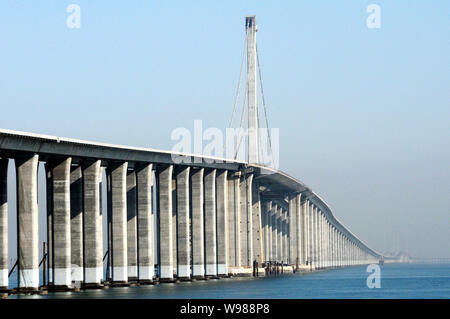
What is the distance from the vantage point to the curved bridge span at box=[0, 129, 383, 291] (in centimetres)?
9338

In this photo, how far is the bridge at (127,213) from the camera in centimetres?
9338

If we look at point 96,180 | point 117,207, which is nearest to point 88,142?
point 96,180

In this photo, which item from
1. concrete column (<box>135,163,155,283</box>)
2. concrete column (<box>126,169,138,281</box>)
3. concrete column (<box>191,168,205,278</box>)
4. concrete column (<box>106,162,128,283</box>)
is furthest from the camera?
concrete column (<box>191,168,205,278</box>)

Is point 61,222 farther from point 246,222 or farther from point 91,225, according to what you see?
point 246,222

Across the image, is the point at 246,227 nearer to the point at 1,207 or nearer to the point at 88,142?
the point at 88,142

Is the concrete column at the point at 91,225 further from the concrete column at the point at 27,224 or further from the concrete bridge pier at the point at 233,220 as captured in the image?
the concrete bridge pier at the point at 233,220

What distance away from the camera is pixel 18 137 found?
9081cm

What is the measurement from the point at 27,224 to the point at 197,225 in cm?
5190

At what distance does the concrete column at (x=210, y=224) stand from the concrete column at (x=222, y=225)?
3.78 metres

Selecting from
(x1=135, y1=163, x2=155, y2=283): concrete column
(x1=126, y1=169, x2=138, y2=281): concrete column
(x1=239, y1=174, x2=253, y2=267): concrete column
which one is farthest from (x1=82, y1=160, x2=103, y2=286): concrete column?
(x1=239, y1=174, x2=253, y2=267): concrete column

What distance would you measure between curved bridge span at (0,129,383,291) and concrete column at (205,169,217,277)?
0.14m

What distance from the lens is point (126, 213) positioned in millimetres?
122562

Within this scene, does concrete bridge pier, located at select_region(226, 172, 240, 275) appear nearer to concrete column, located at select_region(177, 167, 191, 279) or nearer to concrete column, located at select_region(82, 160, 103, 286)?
concrete column, located at select_region(177, 167, 191, 279)

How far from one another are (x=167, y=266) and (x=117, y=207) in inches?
680
